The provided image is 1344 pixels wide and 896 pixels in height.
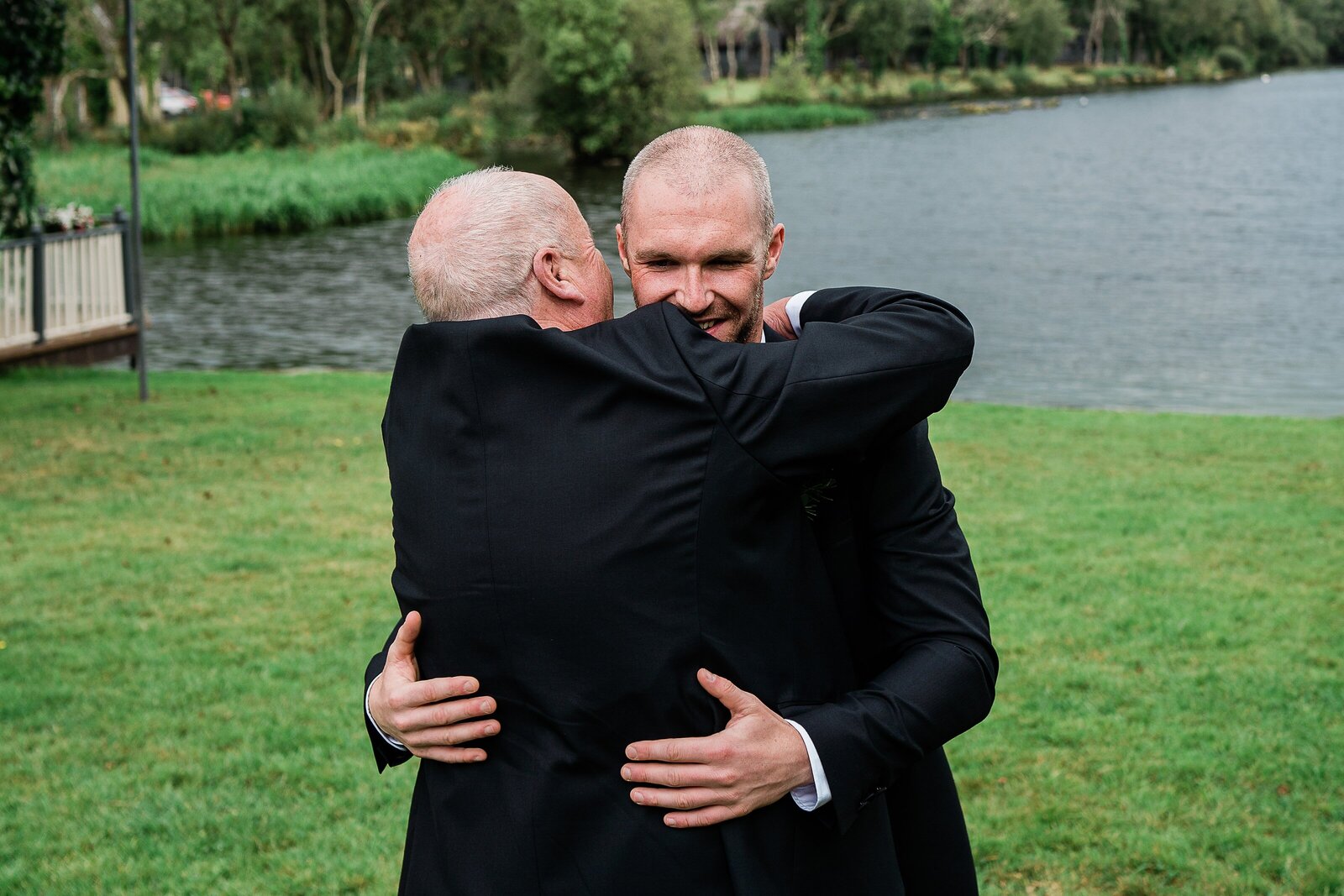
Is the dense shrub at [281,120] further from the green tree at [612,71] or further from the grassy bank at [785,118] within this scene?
the grassy bank at [785,118]

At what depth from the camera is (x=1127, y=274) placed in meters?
29.8

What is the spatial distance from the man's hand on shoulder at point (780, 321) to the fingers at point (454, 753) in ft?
3.30

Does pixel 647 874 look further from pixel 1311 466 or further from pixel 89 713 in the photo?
pixel 1311 466

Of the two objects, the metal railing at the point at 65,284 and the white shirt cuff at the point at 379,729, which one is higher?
the metal railing at the point at 65,284

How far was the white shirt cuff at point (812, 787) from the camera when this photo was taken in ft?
6.84

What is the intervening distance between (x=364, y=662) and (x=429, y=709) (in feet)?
17.2

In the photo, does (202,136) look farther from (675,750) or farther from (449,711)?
(675,750)

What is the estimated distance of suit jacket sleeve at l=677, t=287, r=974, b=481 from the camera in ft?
6.57

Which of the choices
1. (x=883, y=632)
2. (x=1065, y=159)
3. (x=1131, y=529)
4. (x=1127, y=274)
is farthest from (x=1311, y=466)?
(x=1065, y=159)

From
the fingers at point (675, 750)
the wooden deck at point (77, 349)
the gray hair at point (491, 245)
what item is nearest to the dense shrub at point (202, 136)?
the wooden deck at point (77, 349)

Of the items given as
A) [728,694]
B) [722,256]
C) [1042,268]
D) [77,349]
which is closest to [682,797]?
[728,694]

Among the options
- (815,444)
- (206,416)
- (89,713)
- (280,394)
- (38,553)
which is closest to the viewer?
(815,444)

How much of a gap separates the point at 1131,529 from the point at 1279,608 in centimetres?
183

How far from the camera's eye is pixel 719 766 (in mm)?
2014
